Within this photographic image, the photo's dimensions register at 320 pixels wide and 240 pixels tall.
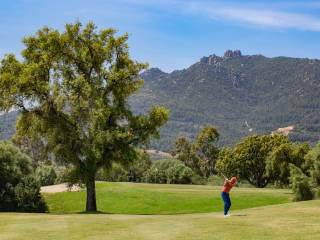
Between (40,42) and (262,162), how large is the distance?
204 feet

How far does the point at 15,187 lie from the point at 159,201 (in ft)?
56.9

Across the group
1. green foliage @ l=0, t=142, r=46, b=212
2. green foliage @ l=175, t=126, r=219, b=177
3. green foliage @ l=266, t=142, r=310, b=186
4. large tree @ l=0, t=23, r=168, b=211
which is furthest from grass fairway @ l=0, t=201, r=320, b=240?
green foliage @ l=175, t=126, r=219, b=177

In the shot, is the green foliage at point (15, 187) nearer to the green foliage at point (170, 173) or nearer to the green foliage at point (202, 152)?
the green foliage at point (170, 173)

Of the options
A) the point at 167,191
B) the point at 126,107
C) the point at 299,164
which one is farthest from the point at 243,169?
the point at 126,107

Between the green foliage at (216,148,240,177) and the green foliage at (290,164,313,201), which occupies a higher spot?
the green foliage at (216,148,240,177)

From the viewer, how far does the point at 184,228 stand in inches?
1027

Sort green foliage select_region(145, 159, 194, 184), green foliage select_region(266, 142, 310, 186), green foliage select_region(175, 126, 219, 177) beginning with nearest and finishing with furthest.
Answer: green foliage select_region(266, 142, 310, 186) → green foliage select_region(145, 159, 194, 184) → green foliage select_region(175, 126, 219, 177)

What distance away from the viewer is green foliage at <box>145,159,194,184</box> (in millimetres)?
103125

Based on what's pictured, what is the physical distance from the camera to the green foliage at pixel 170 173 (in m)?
103

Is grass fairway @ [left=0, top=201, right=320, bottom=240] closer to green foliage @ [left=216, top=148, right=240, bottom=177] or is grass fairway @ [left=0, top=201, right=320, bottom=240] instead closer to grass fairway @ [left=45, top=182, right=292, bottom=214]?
grass fairway @ [left=45, top=182, right=292, bottom=214]

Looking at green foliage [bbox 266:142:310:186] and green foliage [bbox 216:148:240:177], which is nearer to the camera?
green foliage [bbox 266:142:310:186]

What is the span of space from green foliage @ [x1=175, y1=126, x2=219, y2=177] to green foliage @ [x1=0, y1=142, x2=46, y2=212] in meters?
86.9

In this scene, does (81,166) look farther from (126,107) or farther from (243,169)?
(243,169)

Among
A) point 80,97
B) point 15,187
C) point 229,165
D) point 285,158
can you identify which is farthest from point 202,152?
point 80,97
